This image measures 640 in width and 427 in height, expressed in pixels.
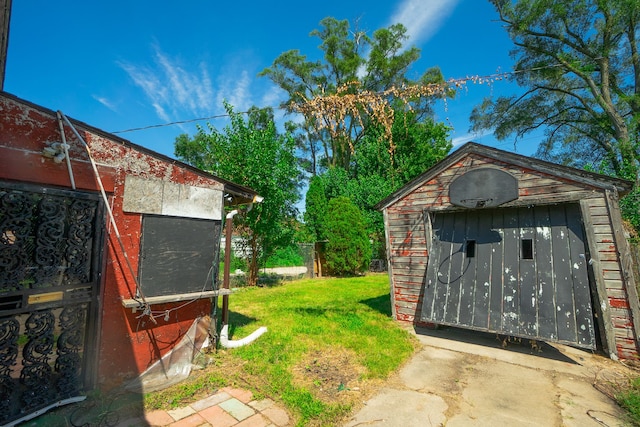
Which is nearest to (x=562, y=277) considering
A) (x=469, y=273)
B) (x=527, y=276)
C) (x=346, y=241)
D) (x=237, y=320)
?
(x=527, y=276)

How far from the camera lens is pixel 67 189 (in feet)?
10.4

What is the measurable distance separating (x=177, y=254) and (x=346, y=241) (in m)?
12.1

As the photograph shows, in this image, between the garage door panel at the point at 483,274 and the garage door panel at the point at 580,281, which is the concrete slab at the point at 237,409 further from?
the garage door panel at the point at 580,281

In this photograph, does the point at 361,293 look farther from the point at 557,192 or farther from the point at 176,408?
the point at 176,408

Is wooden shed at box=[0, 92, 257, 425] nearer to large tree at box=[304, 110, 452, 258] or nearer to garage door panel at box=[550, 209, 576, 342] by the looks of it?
garage door panel at box=[550, 209, 576, 342]

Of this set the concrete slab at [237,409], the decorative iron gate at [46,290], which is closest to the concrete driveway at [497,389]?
the concrete slab at [237,409]

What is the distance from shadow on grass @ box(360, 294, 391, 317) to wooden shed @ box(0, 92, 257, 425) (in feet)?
15.2

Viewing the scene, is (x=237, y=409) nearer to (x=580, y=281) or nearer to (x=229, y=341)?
(x=229, y=341)

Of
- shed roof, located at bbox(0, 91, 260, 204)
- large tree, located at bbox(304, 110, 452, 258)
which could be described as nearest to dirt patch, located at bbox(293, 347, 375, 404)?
shed roof, located at bbox(0, 91, 260, 204)

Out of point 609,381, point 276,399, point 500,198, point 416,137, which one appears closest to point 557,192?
point 500,198

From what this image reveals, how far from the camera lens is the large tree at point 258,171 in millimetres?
11039

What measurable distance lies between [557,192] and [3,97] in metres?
7.70

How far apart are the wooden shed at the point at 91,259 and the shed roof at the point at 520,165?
4.43m

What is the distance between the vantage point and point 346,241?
51.2ft
